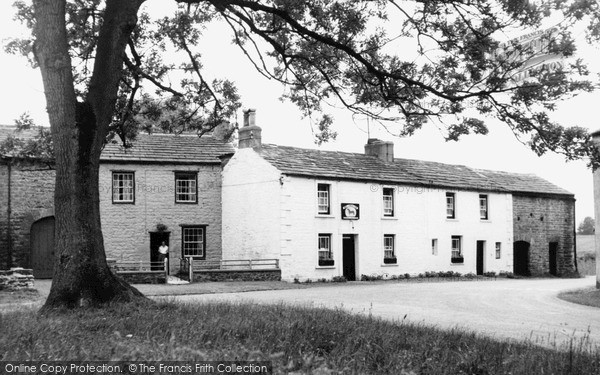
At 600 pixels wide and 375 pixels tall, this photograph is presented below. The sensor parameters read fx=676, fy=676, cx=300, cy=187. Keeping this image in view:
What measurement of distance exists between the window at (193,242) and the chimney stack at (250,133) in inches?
202

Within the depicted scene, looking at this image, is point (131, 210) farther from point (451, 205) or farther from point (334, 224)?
point (451, 205)

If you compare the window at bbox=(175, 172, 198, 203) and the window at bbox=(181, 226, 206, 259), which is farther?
the window at bbox=(175, 172, 198, 203)

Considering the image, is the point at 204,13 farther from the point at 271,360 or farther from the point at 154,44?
the point at 271,360

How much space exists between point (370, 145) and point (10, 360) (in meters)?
35.3

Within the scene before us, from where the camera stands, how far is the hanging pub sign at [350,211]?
35.0 metres

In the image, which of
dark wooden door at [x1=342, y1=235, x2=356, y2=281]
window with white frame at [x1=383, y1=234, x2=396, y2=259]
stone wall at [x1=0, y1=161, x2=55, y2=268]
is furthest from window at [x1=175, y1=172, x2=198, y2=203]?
window with white frame at [x1=383, y1=234, x2=396, y2=259]

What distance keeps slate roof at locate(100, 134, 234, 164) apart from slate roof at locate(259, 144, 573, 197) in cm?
365

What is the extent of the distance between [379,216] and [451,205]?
6.35m

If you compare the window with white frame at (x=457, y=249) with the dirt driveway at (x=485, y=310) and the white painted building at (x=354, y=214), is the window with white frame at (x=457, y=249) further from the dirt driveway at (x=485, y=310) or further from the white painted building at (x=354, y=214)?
the dirt driveway at (x=485, y=310)

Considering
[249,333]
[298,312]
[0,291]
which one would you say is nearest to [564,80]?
[298,312]

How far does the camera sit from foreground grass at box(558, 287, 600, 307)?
20272 millimetres

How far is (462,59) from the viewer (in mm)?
13953

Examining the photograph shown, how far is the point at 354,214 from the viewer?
35.2 metres

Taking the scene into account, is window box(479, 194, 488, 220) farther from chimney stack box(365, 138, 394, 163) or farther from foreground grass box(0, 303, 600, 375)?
foreground grass box(0, 303, 600, 375)
